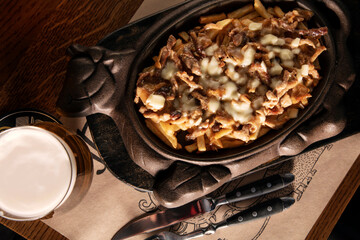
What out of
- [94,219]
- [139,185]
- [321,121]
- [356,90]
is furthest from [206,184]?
[356,90]

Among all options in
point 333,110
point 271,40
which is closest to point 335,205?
point 333,110

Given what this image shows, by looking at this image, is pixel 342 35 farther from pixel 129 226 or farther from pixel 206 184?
pixel 129 226

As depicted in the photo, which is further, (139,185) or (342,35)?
(139,185)

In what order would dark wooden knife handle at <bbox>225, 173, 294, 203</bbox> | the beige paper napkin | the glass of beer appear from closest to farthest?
the glass of beer → dark wooden knife handle at <bbox>225, 173, 294, 203</bbox> → the beige paper napkin

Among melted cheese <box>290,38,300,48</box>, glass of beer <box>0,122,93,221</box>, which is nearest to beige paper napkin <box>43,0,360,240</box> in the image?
glass of beer <box>0,122,93,221</box>

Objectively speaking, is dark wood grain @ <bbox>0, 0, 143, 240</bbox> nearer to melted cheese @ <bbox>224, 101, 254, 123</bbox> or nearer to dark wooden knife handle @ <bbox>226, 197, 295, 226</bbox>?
melted cheese @ <bbox>224, 101, 254, 123</bbox>

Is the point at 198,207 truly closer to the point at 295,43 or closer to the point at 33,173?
the point at 33,173

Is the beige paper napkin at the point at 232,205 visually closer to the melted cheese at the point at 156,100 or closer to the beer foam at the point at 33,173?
the beer foam at the point at 33,173
